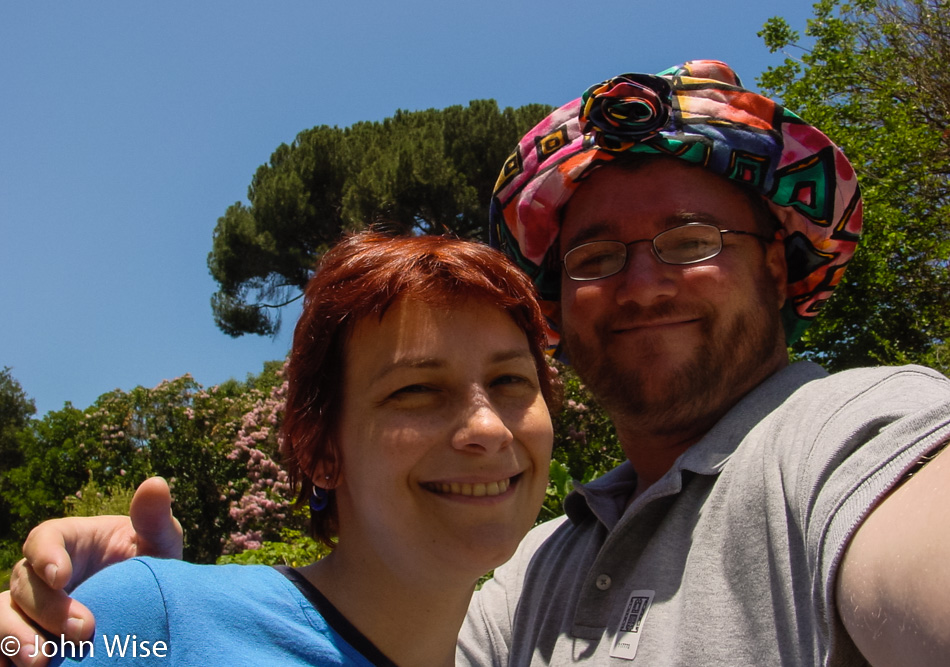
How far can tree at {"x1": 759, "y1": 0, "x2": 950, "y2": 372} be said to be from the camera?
6.80m

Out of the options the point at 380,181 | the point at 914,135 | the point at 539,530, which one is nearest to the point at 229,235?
the point at 380,181

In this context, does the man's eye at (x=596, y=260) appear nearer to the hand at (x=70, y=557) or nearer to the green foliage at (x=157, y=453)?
the hand at (x=70, y=557)

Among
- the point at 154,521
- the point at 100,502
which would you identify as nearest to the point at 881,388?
the point at 154,521

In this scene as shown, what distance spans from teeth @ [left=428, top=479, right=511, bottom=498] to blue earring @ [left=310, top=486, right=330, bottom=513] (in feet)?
1.28

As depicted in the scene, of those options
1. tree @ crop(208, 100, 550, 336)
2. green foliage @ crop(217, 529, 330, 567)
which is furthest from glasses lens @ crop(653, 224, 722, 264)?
tree @ crop(208, 100, 550, 336)

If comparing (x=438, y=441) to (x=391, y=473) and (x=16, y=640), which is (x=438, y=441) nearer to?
(x=391, y=473)

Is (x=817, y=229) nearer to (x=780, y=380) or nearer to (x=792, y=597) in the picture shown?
(x=780, y=380)

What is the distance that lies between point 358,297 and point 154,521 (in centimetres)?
62

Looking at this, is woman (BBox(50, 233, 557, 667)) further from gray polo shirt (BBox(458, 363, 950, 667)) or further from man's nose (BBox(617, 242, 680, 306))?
man's nose (BBox(617, 242, 680, 306))

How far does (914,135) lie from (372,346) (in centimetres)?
770

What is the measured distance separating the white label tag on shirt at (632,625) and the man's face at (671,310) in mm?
569

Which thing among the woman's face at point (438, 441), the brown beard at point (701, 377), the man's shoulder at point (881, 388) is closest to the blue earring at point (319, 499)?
the woman's face at point (438, 441)

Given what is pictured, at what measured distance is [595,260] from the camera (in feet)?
7.15

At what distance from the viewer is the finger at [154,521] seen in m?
1.49
